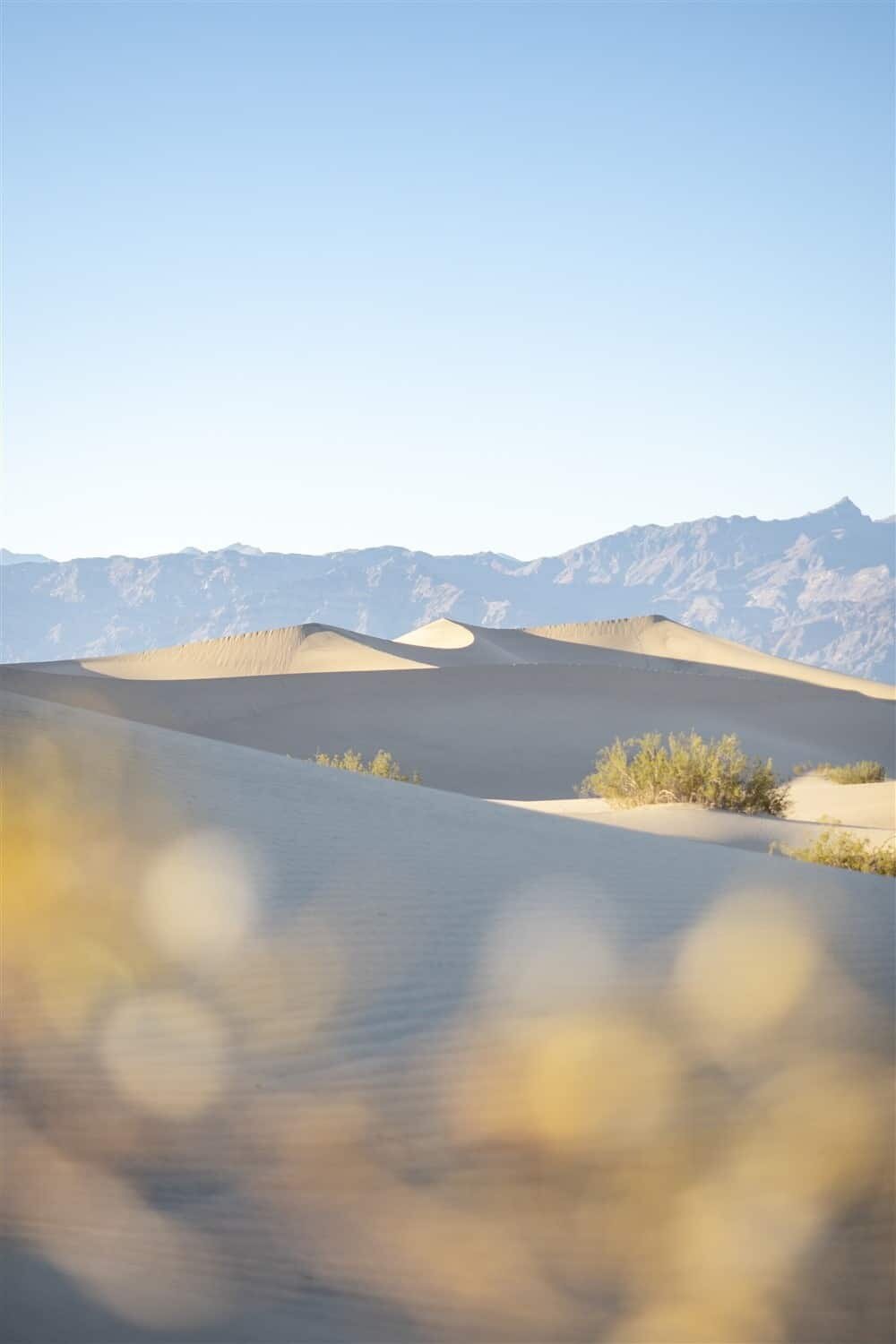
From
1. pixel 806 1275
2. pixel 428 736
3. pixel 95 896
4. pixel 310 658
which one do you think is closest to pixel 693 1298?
pixel 806 1275

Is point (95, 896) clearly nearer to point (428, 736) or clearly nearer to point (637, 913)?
point (637, 913)

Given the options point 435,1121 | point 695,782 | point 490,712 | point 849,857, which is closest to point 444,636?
point 490,712

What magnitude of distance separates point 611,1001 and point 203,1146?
1.59 metres

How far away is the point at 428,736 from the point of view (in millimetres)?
25906

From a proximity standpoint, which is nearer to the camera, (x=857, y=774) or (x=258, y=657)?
(x=857, y=774)

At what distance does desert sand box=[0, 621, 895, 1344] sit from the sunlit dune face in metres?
0.01

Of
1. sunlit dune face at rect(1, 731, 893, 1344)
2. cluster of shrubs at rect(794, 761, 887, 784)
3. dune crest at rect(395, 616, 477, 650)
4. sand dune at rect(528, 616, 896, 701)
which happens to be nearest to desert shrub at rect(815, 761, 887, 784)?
cluster of shrubs at rect(794, 761, 887, 784)

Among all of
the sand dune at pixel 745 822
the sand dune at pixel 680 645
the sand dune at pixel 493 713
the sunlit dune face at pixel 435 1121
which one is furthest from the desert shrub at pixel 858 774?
the sand dune at pixel 680 645

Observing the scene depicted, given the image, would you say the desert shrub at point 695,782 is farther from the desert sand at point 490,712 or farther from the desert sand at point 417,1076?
the desert sand at point 417,1076

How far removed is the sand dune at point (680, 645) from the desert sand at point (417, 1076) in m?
36.9

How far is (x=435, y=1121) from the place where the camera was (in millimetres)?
4066

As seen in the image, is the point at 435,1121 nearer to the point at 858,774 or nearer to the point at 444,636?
the point at 858,774

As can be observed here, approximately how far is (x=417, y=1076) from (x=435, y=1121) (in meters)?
0.20

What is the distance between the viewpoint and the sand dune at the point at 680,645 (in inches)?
1730
